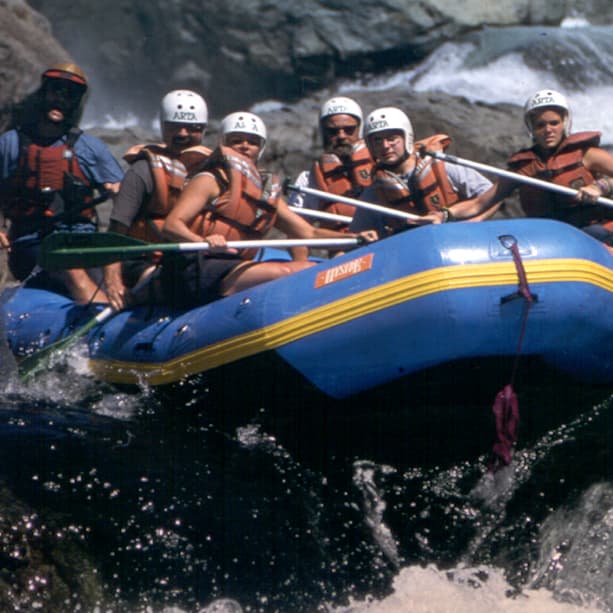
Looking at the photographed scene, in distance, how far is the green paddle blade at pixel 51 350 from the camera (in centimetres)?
511

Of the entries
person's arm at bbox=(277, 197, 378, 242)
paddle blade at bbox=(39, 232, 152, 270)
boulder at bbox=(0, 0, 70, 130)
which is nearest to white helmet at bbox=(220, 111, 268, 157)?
person's arm at bbox=(277, 197, 378, 242)

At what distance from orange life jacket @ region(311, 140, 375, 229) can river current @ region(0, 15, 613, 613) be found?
7.15 feet

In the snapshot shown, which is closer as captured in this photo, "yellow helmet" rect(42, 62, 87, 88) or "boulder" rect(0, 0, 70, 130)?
"yellow helmet" rect(42, 62, 87, 88)

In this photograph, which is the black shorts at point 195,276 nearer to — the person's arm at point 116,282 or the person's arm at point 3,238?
A: the person's arm at point 116,282

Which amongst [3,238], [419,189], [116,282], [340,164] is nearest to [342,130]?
[340,164]

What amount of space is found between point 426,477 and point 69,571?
142cm

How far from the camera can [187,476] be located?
3840 millimetres

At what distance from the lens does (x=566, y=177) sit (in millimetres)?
5160

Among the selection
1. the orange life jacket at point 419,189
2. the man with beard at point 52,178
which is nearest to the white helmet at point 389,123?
the orange life jacket at point 419,189

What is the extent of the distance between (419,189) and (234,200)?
939mm

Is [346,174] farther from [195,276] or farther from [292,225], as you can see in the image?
[195,276]

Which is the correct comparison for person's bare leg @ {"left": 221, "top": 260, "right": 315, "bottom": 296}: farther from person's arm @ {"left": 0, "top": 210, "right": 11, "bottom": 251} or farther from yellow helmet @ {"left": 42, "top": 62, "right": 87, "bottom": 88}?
yellow helmet @ {"left": 42, "top": 62, "right": 87, "bottom": 88}

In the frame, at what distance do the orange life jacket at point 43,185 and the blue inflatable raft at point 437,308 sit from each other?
2.02m

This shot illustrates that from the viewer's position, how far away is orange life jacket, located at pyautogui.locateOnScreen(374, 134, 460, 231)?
5.30 meters
